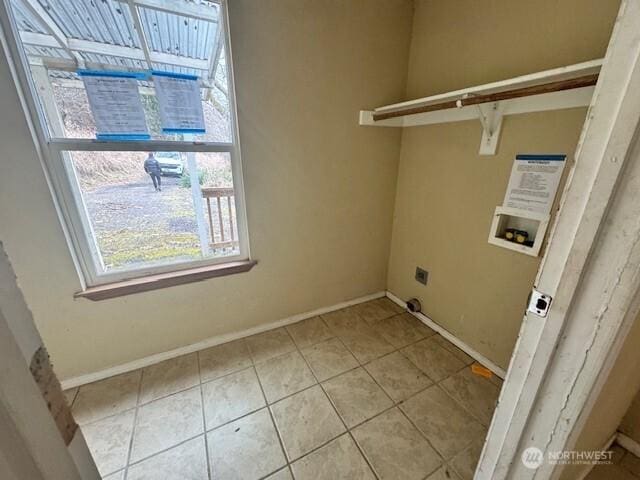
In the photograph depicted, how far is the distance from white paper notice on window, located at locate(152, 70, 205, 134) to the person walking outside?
0.17 meters

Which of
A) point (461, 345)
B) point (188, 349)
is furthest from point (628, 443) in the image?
point (188, 349)

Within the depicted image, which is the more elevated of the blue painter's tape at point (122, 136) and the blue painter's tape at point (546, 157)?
the blue painter's tape at point (122, 136)

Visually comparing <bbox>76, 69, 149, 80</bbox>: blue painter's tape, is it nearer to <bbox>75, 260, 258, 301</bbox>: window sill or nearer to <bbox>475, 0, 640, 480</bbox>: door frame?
<bbox>75, 260, 258, 301</bbox>: window sill

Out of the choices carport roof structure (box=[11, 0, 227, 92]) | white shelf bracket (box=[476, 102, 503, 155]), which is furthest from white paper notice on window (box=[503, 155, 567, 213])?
carport roof structure (box=[11, 0, 227, 92])

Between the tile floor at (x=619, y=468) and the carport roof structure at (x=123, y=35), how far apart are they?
2.57m

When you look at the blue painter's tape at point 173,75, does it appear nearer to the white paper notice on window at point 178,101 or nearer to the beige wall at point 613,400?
the white paper notice on window at point 178,101

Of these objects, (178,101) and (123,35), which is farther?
(178,101)

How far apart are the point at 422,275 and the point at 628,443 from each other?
1219 mm

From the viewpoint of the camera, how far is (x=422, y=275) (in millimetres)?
2016

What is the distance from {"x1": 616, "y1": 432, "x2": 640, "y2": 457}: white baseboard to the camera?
116cm

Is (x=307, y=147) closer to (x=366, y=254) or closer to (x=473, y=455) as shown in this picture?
(x=366, y=254)

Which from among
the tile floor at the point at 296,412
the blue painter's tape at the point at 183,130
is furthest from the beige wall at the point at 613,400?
the blue painter's tape at the point at 183,130

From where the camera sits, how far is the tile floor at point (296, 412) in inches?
44.8

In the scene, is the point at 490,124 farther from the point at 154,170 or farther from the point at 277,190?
the point at 154,170
